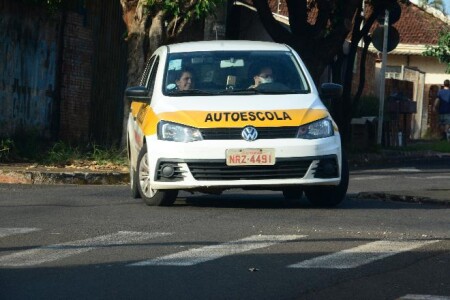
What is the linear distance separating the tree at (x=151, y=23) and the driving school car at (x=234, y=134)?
20.6 feet

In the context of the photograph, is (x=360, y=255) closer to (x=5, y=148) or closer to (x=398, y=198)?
(x=398, y=198)

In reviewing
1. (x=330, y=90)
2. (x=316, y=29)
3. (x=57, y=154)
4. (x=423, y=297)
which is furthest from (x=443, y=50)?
(x=423, y=297)

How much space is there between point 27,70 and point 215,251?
1307 centimetres

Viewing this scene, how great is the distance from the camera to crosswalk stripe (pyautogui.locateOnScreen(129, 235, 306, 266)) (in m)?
9.41

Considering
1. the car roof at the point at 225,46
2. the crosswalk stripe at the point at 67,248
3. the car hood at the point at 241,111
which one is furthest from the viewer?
the car roof at the point at 225,46

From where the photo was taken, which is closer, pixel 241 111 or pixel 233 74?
pixel 241 111

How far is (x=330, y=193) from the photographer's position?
13.8 meters

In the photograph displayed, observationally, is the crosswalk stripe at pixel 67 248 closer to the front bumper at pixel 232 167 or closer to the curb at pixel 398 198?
the front bumper at pixel 232 167

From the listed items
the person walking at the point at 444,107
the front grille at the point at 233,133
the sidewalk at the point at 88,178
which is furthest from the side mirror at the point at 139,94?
the person walking at the point at 444,107

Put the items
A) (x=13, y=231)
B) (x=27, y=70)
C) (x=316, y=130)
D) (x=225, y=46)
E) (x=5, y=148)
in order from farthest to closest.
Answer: (x=27, y=70) → (x=5, y=148) → (x=225, y=46) → (x=316, y=130) → (x=13, y=231)

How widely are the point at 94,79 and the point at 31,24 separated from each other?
2.51 metres

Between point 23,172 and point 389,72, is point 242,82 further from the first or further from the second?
point 389,72

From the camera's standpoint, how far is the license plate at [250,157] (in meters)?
12.9

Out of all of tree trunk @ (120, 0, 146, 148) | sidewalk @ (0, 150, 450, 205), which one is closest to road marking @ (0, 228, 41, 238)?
sidewalk @ (0, 150, 450, 205)
